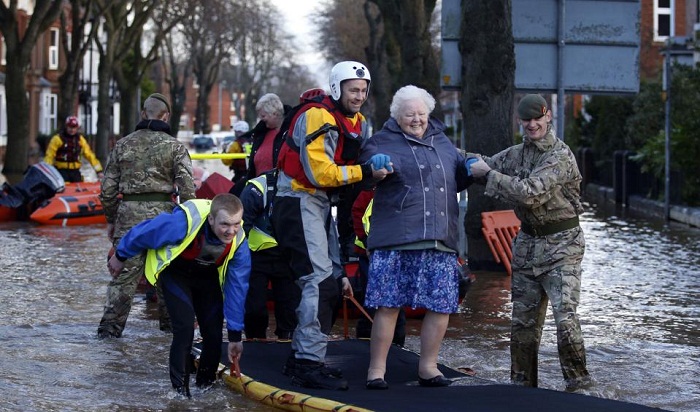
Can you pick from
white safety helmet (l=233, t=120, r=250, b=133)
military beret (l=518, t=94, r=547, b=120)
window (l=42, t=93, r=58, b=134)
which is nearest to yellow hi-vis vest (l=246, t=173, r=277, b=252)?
military beret (l=518, t=94, r=547, b=120)

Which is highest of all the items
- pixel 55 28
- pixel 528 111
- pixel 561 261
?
pixel 55 28

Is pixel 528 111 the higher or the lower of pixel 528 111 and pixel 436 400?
the higher

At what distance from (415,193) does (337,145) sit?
547 millimetres

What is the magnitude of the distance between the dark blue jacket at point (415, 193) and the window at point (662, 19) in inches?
1564

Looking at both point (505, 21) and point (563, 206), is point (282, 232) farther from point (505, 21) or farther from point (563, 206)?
point (505, 21)

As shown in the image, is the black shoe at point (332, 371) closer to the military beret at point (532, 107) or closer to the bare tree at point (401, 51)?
the military beret at point (532, 107)

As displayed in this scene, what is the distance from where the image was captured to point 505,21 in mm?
14852

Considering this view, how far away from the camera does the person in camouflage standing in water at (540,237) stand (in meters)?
7.96

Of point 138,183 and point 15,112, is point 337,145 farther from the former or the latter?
point 15,112

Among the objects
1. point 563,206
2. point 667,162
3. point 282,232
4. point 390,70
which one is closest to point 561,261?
point 563,206

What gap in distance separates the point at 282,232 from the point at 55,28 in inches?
2413

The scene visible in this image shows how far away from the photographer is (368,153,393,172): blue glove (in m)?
7.63

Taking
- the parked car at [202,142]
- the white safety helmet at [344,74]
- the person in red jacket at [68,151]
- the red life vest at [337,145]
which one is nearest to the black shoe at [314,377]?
the red life vest at [337,145]

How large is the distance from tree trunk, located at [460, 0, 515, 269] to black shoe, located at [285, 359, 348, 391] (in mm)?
7388
